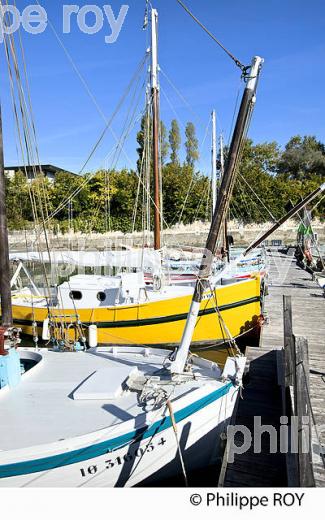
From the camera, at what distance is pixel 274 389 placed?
8336mm

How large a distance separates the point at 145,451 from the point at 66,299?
31.3 ft

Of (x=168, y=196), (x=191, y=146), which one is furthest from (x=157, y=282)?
(x=191, y=146)

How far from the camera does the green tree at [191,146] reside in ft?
239

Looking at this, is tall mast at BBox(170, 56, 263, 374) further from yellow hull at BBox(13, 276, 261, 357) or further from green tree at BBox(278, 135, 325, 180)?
green tree at BBox(278, 135, 325, 180)

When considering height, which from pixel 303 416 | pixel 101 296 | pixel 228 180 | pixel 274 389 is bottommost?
pixel 274 389

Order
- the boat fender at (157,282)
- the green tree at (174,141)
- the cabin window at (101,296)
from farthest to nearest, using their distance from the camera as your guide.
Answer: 1. the green tree at (174,141)
2. the cabin window at (101,296)
3. the boat fender at (157,282)

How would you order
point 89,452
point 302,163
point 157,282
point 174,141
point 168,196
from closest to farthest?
point 89,452
point 157,282
point 168,196
point 302,163
point 174,141

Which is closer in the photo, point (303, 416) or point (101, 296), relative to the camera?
point (303, 416)

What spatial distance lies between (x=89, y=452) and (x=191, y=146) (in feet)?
244

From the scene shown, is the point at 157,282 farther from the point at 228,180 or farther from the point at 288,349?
the point at 228,180

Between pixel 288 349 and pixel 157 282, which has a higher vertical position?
pixel 157 282

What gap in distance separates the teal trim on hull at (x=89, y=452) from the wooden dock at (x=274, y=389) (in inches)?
41.5

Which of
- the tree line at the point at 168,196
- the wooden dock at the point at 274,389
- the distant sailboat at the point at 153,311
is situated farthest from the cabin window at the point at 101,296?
the tree line at the point at 168,196

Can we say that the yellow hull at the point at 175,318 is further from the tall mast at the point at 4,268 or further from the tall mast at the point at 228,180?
the tall mast at the point at 228,180
